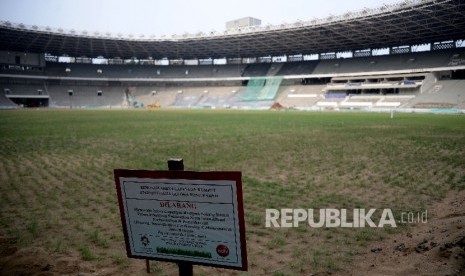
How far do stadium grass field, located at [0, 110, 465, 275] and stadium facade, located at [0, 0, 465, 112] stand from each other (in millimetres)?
41218

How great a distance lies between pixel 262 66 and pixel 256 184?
272 ft

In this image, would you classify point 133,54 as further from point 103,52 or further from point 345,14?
point 345,14

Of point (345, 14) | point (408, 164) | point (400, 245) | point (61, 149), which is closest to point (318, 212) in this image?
point (400, 245)

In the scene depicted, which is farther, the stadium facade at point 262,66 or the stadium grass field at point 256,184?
the stadium facade at point 262,66

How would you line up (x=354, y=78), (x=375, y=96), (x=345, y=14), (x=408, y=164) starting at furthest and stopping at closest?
(x=354, y=78), (x=375, y=96), (x=345, y=14), (x=408, y=164)

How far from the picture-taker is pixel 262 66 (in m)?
90.4

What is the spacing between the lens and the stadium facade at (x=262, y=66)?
5747cm

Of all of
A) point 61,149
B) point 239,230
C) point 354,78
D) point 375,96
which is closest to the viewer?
point 239,230

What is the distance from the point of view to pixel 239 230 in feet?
9.49

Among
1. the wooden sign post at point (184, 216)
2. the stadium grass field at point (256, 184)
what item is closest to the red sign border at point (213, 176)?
the wooden sign post at point (184, 216)

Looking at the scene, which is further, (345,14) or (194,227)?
(345,14)

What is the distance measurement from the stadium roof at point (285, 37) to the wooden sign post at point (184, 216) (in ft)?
173

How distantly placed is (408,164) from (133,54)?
88590mm

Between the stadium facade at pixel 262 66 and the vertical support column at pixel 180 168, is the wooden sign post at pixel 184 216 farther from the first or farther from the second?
the stadium facade at pixel 262 66
